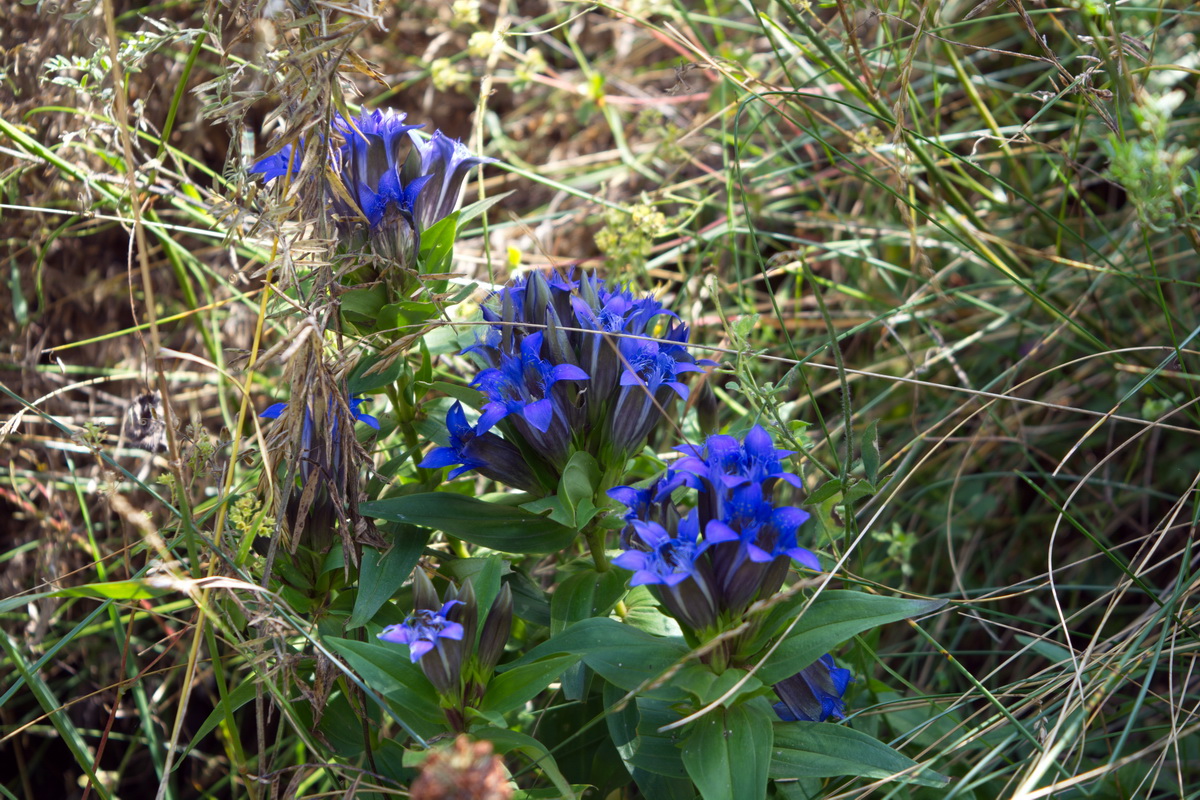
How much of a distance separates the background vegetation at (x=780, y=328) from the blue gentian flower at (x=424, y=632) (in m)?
0.19

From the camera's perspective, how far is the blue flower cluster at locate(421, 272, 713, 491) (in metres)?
1.36

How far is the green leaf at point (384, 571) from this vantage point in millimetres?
1356

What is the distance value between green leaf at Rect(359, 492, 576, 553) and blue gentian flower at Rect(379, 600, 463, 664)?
0.25 m

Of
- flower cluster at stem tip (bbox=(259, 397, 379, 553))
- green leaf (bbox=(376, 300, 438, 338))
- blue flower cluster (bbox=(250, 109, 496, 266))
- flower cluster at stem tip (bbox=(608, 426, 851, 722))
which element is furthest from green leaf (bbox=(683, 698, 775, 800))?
blue flower cluster (bbox=(250, 109, 496, 266))

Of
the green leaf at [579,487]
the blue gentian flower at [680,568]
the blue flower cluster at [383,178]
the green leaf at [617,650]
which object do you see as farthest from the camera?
the blue flower cluster at [383,178]

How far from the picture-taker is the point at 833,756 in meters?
1.24

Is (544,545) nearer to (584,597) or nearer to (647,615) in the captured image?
(584,597)

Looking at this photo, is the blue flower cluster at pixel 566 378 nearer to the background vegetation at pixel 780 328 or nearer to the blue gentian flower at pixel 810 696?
the background vegetation at pixel 780 328

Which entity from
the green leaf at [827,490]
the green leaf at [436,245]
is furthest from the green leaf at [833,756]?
the green leaf at [436,245]

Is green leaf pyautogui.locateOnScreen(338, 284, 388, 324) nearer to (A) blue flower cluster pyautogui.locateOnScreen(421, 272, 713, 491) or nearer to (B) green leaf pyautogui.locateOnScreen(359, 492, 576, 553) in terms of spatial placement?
(A) blue flower cluster pyautogui.locateOnScreen(421, 272, 713, 491)

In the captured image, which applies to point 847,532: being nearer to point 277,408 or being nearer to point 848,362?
point 277,408

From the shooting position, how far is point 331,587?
4.86 ft

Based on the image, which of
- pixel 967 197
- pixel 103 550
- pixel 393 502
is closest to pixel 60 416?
pixel 103 550

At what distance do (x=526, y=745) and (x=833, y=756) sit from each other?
16.8 inches
